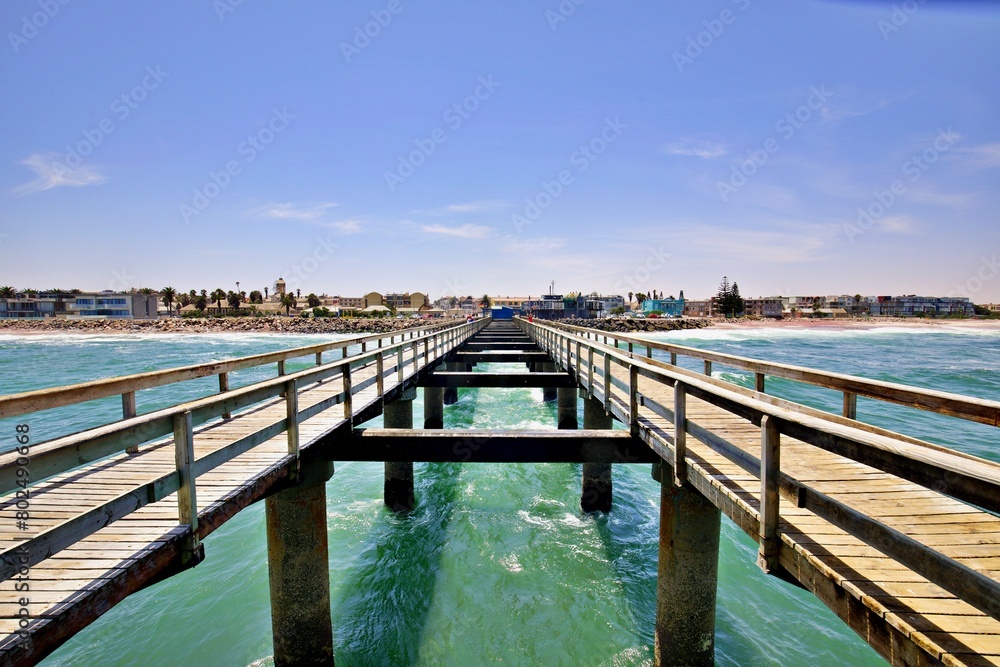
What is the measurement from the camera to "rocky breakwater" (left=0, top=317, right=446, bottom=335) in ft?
323

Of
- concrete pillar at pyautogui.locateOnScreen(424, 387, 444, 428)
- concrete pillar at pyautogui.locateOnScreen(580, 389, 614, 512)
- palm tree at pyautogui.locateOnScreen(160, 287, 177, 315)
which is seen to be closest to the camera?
concrete pillar at pyautogui.locateOnScreen(580, 389, 614, 512)

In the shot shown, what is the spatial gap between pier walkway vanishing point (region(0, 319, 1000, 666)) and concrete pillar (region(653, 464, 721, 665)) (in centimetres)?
2

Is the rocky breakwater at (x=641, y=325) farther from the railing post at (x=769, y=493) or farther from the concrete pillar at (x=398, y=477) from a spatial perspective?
the railing post at (x=769, y=493)

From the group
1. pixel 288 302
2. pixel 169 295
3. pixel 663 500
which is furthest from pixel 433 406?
pixel 169 295

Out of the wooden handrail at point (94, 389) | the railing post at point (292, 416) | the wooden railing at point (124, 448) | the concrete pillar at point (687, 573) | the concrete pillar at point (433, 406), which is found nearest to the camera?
the wooden railing at point (124, 448)

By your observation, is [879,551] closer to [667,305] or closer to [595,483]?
[595,483]

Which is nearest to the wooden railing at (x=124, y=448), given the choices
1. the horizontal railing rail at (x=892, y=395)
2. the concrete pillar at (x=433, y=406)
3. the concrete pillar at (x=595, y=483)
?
the horizontal railing rail at (x=892, y=395)

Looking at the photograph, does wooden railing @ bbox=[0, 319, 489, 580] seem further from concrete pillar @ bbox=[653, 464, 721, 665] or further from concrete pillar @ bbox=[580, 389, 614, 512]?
concrete pillar @ bbox=[580, 389, 614, 512]

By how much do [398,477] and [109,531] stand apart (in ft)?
28.9

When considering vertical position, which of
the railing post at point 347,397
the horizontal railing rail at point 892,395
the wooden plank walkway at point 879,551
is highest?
the horizontal railing rail at point 892,395

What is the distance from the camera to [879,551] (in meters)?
2.65

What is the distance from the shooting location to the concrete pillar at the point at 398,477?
12031 mm

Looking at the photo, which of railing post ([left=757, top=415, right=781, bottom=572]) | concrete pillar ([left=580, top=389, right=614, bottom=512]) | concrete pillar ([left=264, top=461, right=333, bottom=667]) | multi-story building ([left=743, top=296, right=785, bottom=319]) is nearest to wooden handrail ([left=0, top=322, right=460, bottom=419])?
concrete pillar ([left=264, top=461, right=333, bottom=667])

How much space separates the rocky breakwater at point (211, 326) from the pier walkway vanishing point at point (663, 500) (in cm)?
9041
